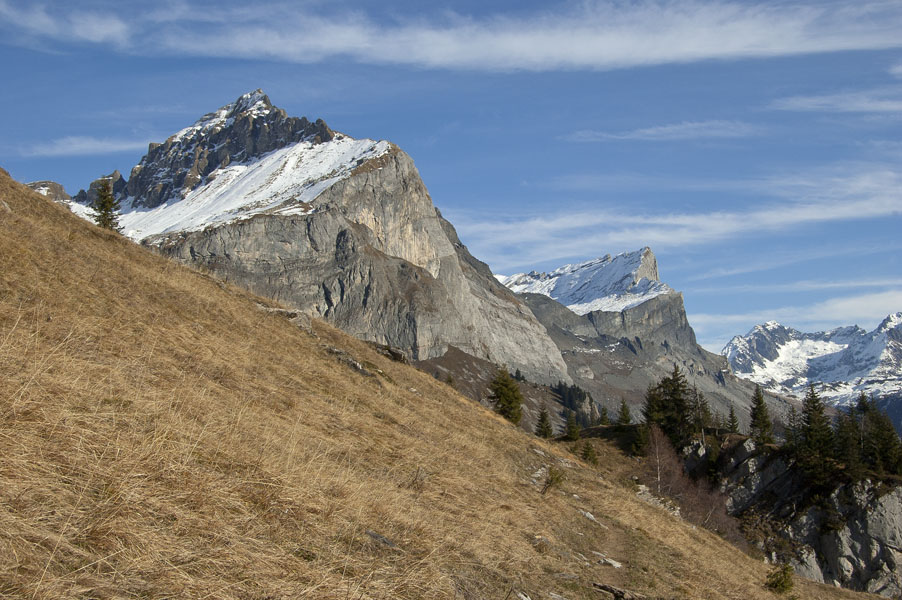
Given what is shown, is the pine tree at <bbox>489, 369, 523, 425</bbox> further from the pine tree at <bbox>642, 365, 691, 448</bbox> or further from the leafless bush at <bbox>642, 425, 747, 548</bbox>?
the pine tree at <bbox>642, 365, 691, 448</bbox>

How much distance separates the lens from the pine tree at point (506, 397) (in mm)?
55969

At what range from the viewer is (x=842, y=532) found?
59906 millimetres

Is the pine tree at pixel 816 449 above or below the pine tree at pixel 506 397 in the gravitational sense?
below

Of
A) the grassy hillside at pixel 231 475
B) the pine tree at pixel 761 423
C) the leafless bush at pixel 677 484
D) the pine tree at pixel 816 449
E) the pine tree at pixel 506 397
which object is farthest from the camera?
the pine tree at pixel 761 423

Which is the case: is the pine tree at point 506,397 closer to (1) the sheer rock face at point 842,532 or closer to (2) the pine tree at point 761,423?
(1) the sheer rock face at point 842,532

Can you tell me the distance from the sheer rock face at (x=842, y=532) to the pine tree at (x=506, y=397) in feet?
95.9

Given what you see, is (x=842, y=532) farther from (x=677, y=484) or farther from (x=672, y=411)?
(x=672, y=411)

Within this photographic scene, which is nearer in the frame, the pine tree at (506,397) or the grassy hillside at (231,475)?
the grassy hillside at (231,475)

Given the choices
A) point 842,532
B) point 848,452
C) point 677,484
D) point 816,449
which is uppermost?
point 848,452

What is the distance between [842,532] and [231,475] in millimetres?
70833

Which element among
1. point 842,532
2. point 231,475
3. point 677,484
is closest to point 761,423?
point 842,532

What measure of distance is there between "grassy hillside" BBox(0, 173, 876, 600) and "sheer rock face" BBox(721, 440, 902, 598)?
50.5 m

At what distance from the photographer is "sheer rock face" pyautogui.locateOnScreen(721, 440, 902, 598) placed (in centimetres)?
5747

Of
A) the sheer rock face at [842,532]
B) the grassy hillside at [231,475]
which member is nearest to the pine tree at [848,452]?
the sheer rock face at [842,532]
